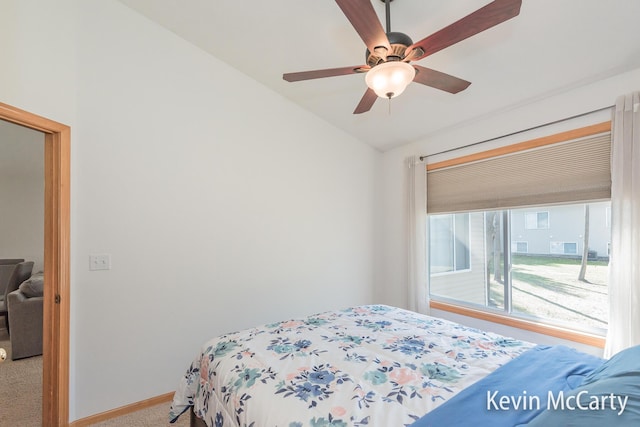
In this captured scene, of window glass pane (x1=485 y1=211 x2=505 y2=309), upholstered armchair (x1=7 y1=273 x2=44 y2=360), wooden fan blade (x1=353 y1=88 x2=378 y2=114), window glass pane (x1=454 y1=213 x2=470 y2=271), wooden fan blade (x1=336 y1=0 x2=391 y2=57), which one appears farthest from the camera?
window glass pane (x1=454 y1=213 x2=470 y2=271)

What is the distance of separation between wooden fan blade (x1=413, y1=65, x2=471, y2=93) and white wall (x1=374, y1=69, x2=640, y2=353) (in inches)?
44.0

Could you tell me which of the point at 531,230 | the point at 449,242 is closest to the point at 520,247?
the point at 531,230

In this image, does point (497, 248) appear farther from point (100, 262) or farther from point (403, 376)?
point (100, 262)

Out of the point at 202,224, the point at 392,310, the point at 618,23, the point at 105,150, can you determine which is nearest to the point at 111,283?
the point at 202,224

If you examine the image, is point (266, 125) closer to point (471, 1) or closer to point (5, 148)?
point (471, 1)

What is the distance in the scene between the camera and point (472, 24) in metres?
1.25

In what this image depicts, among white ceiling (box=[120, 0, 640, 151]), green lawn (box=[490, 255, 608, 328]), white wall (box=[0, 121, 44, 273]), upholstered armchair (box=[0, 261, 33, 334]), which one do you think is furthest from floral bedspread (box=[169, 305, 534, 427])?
white wall (box=[0, 121, 44, 273])

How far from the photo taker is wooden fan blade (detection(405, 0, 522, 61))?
1129 mm

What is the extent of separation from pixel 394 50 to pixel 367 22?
0.25m

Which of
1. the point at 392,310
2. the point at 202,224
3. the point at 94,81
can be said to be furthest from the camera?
the point at 202,224

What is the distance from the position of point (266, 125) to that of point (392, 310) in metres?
2.05

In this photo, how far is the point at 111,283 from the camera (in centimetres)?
215

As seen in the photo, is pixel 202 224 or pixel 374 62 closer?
pixel 374 62

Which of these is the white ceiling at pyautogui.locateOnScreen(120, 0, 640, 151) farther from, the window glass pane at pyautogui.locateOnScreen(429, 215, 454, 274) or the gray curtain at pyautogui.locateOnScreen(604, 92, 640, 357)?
the window glass pane at pyautogui.locateOnScreen(429, 215, 454, 274)
